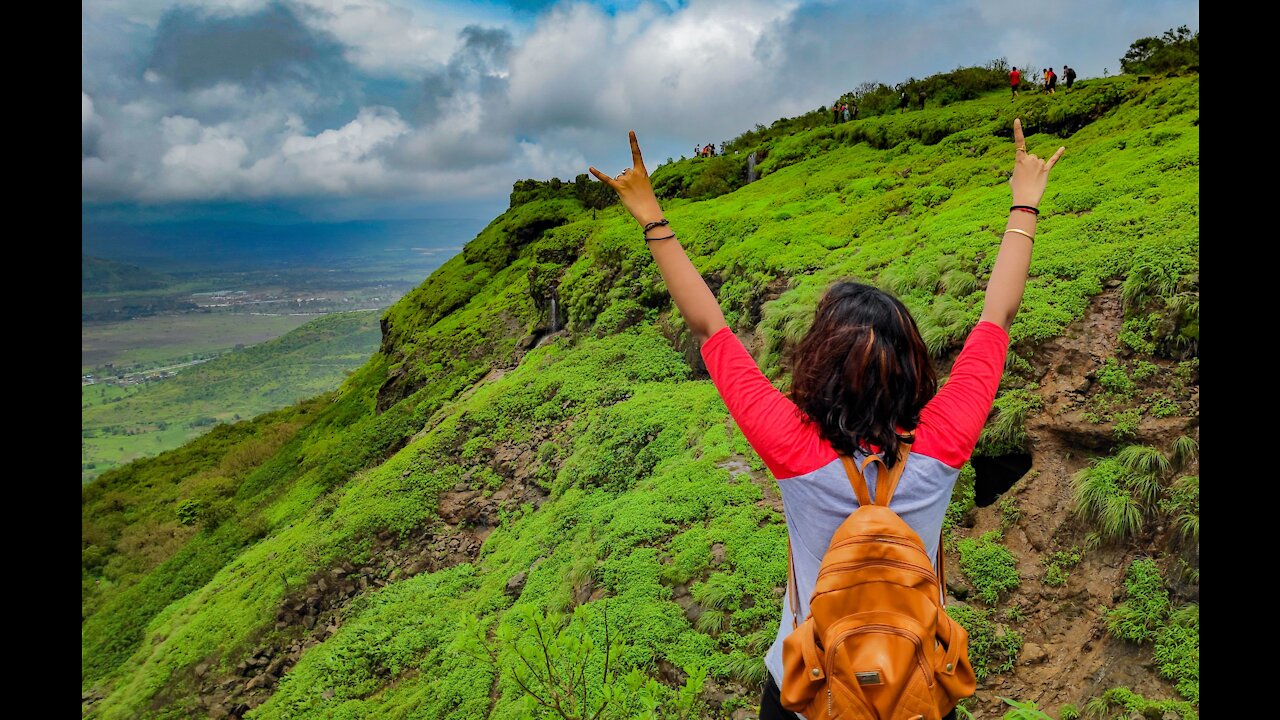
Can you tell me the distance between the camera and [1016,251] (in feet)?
7.13

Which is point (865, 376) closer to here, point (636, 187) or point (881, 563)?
point (881, 563)

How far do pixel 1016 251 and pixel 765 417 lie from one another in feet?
3.64

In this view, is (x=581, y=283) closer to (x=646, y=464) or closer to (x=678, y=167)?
(x=646, y=464)

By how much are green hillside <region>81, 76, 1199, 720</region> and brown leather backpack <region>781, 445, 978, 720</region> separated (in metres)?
1.42

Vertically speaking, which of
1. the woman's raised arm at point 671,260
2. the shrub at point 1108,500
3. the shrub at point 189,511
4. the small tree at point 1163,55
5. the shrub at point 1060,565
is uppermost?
the small tree at point 1163,55

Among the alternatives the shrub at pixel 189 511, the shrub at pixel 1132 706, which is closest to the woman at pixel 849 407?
the shrub at pixel 1132 706

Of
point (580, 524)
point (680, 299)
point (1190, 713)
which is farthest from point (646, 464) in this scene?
point (680, 299)

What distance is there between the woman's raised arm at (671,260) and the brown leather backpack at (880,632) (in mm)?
761

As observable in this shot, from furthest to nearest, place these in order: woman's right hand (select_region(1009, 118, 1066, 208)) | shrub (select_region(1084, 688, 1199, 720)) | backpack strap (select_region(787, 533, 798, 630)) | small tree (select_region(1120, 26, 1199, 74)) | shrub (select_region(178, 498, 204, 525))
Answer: shrub (select_region(178, 498, 204, 525)), small tree (select_region(1120, 26, 1199, 74)), shrub (select_region(1084, 688, 1199, 720)), woman's right hand (select_region(1009, 118, 1066, 208)), backpack strap (select_region(787, 533, 798, 630))

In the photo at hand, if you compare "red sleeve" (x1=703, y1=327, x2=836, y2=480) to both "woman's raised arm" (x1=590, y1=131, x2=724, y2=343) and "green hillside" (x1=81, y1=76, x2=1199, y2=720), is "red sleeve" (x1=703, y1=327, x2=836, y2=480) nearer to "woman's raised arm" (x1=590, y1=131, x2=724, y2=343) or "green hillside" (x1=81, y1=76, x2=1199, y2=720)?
"woman's raised arm" (x1=590, y1=131, x2=724, y2=343)

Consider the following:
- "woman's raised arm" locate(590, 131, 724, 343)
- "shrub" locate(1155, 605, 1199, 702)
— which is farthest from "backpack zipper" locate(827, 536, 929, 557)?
"shrub" locate(1155, 605, 1199, 702)

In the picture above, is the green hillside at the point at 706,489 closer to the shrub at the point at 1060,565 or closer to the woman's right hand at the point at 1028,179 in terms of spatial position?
the shrub at the point at 1060,565

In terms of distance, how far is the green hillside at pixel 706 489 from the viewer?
182 inches

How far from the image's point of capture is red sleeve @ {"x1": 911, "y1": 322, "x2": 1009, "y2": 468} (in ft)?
5.82
